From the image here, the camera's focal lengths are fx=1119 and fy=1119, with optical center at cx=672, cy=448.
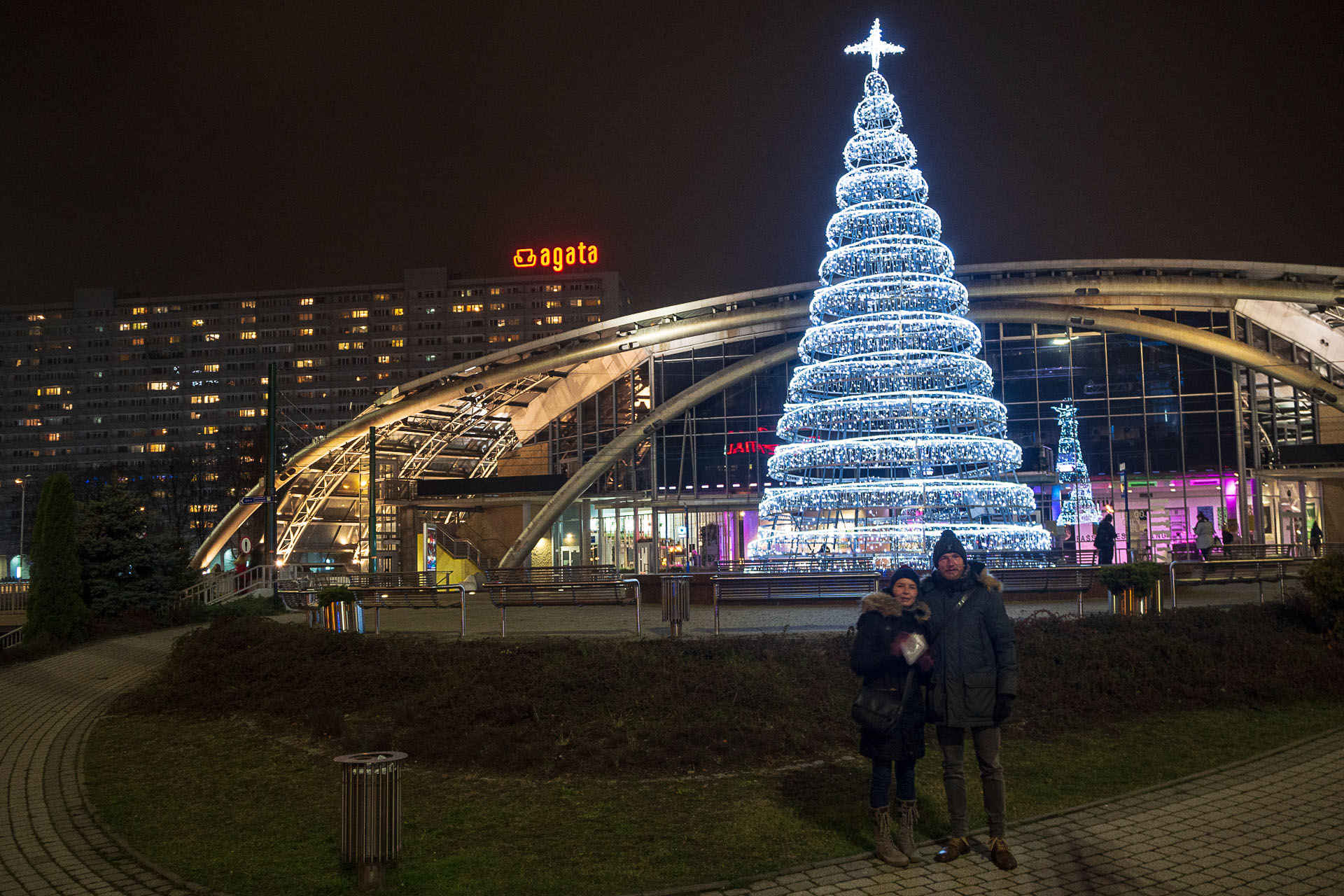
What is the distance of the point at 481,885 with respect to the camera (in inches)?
239

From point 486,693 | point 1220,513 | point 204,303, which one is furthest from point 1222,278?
point 204,303

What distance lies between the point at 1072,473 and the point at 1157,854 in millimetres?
32343

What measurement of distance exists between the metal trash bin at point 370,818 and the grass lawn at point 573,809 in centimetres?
15

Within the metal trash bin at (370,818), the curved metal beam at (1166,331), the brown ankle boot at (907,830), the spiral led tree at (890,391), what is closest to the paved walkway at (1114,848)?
the brown ankle boot at (907,830)

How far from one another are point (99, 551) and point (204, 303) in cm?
12612

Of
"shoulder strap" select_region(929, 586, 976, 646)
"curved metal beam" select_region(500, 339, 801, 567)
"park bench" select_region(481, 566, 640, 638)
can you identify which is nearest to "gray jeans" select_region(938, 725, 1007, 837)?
"shoulder strap" select_region(929, 586, 976, 646)

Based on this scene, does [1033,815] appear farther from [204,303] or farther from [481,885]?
[204,303]

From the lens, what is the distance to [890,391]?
22.9 metres

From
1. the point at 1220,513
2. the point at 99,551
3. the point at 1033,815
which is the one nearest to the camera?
the point at 1033,815

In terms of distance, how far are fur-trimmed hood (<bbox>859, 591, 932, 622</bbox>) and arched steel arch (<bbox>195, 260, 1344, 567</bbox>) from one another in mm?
30319

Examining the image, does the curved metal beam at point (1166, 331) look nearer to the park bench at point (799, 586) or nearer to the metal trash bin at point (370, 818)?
the park bench at point (799, 586)

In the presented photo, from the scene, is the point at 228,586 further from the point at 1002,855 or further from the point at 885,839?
the point at 1002,855

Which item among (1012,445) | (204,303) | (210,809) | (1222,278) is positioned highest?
(204,303)

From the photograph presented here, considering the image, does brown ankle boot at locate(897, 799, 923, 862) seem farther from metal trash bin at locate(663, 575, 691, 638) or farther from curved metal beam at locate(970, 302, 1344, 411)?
curved metal beam at locate(970, 302, 1344, 411)
